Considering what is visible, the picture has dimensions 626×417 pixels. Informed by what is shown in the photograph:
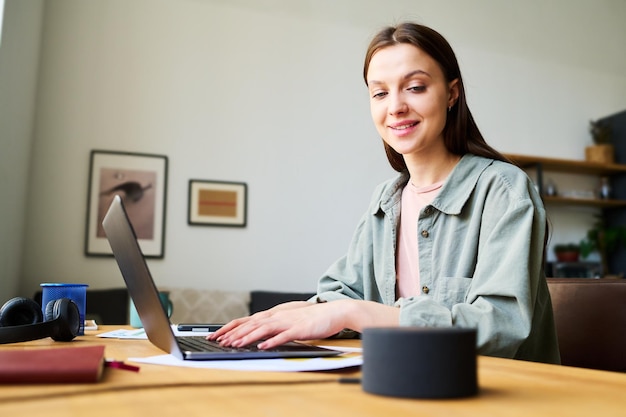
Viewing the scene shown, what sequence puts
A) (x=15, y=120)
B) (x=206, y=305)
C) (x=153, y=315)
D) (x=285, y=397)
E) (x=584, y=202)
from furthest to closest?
(x=584, y=202), (x=206, y=305), (x=15, y=120), (x=153, y=315), (x=285, y=397)

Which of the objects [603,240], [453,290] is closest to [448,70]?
[453,290]

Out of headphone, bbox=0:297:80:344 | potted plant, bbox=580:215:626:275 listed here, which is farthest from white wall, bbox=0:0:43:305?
potted plant, bbox=580:215:626:275

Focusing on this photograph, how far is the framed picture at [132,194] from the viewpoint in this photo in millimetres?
3740

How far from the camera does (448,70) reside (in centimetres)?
139

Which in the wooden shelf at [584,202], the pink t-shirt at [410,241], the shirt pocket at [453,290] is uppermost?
the wooden shelf at [584,202]

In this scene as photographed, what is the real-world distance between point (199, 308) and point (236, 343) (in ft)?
9.54

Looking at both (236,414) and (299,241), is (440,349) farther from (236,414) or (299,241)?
(299,241)

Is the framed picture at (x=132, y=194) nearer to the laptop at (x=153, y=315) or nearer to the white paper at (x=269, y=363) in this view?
the laptop at (x=153, y=315)

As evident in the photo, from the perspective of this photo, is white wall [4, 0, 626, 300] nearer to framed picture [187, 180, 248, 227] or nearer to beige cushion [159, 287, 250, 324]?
framed picture [187, 180, 248, 227]

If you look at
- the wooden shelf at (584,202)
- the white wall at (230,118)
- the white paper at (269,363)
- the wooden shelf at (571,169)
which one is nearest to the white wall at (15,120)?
the white wall at (230,118)

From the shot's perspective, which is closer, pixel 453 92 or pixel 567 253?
pixel 453 92

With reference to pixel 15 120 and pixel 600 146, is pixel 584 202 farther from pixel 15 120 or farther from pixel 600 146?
pixel 15 120

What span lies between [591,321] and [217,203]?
3.07 metres

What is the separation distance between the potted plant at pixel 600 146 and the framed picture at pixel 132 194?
365cm
